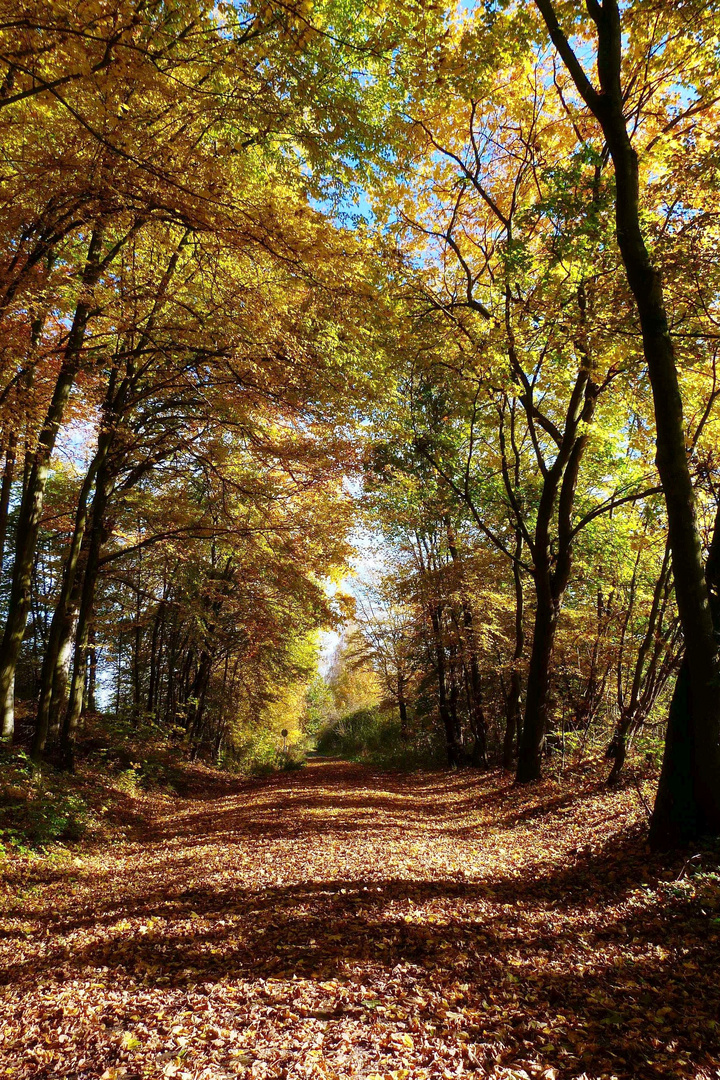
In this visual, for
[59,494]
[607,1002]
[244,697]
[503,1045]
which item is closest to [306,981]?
[503,1045]

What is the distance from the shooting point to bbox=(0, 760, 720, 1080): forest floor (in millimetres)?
2654

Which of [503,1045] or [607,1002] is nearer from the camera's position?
[503,1045]

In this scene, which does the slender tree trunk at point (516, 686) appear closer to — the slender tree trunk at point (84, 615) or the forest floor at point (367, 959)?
the forest floor at point (367, 959)

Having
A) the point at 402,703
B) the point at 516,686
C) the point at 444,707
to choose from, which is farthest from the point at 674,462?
the point at 402,703

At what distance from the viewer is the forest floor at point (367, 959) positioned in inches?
→ 104

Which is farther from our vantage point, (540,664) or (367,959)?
(540,664)

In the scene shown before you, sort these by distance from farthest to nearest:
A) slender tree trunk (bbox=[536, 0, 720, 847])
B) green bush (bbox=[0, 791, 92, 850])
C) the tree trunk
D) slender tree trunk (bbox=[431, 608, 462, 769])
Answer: slender tree trunk (bbox=[431, 608, 462, 769]) < the tree trunk < green bush (bbox=[0, 791, 92, 850]) < slender tree trunk (bbox=[536, 0, 720, 847])

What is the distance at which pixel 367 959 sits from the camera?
142 inches

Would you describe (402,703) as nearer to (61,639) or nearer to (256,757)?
(256,757)

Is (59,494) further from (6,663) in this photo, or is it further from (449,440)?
(449,440)

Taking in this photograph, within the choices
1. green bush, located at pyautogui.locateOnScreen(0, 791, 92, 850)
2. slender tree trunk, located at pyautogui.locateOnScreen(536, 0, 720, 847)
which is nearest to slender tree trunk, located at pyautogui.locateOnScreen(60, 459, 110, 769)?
green bush, located at pyautogui.locateOnScreen(0, 791, 92, 850)

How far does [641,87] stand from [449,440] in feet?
20.3

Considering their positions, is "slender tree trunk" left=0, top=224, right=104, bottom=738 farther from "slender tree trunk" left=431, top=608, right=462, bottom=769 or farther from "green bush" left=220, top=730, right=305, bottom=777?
"green bush" left=220, top=730, right=305, bottom=777

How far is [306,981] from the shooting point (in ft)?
10.9
